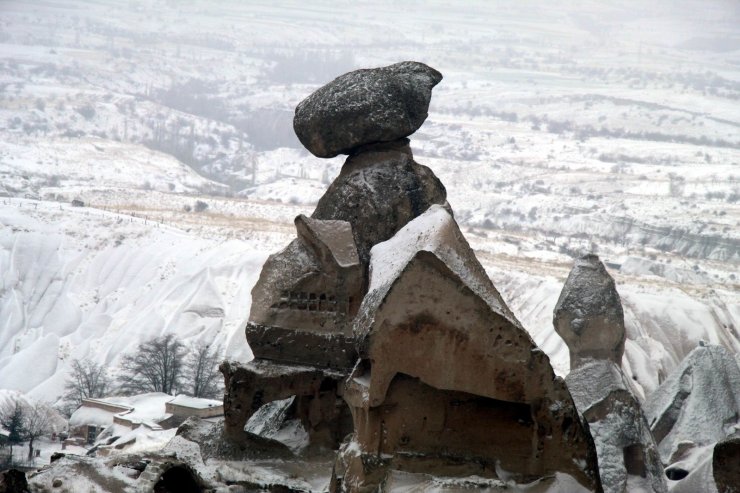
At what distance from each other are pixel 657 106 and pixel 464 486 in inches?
4980

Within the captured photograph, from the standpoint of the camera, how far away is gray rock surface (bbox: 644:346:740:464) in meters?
16.6

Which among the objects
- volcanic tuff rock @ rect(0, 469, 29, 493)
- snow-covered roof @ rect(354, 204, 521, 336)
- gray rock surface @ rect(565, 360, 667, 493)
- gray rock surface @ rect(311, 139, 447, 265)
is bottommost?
gray rock surface @ rect(565, 360, 667, 493)

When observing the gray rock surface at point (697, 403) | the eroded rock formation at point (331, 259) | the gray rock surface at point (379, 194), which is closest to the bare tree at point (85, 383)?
the gray rock surface at point (697, 403)

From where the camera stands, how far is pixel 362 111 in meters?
15.0

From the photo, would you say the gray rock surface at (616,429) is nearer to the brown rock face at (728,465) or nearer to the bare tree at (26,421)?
the brown rock face at (728,465)

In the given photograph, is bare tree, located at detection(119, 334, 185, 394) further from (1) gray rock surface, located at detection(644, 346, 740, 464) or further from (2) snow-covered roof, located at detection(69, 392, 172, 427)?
(1) gray rock surface, located at detection(644, 346, 740, 464)

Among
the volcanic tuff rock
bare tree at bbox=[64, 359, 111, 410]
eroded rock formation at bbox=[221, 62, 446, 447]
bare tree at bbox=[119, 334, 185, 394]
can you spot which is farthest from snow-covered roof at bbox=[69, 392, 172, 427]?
the volcanic tuff rock

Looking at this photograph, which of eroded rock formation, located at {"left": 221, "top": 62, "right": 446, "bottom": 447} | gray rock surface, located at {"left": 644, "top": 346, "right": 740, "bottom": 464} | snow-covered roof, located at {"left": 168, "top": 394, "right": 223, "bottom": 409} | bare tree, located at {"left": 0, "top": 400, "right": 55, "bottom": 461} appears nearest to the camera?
eroded rock formation, located at {"left": 221, "top": 62, "right": 446, "bottom": 447}

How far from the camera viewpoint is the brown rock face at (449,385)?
9.12 metres

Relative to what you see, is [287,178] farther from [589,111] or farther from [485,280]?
[485,280]

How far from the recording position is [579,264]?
1612 cm

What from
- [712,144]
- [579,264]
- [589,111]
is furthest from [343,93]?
[589,111]

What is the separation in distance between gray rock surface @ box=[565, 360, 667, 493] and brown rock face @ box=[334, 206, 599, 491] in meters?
4.26

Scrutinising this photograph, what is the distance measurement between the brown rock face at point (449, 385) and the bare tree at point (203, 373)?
31038mm
